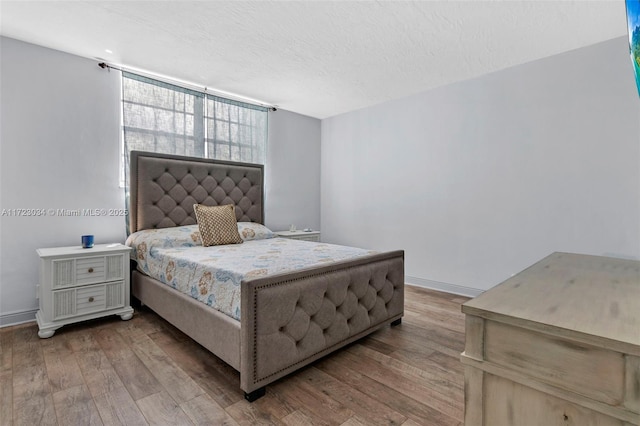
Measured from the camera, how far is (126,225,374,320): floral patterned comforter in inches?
78.1

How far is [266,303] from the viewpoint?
172 cm

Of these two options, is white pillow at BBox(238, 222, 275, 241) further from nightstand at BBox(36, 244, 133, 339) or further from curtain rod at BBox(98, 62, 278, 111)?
curtain rod at BBox(98, 62, 278, 111)

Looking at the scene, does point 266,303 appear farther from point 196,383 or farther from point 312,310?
point 196,383

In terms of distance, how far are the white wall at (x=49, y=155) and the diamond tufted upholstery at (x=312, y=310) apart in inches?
93.6

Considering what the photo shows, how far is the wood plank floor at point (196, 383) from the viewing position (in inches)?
61.7

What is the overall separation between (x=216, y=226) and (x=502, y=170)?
3.09m

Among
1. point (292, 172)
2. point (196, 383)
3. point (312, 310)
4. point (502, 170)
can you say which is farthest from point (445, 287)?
point (196, 383)

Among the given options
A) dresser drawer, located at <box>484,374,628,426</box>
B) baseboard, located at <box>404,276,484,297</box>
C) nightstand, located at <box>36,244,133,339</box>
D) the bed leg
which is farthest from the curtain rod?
dresser drawer, located at <box>484,374,628,426</box>

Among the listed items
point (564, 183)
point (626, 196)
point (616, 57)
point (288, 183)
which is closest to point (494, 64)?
point (616, 57)

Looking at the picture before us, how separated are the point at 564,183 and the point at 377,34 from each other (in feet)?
7.33

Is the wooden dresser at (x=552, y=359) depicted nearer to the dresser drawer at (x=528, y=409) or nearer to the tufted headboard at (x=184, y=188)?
the dresser drawer at (x=528, y=409)

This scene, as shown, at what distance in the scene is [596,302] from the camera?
781mm

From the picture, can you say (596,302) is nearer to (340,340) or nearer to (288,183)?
(340,340)

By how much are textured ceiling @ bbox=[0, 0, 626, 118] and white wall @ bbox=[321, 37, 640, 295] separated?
1.09 feet
